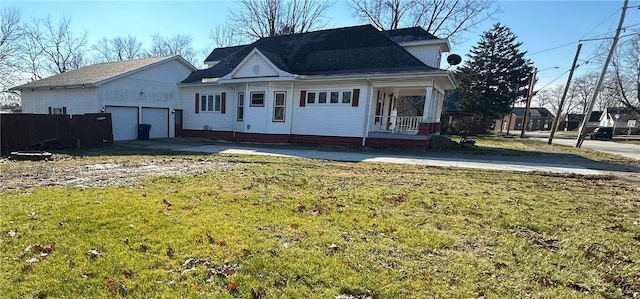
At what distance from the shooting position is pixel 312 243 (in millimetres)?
3596

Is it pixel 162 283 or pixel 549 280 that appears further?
pixel 549 280

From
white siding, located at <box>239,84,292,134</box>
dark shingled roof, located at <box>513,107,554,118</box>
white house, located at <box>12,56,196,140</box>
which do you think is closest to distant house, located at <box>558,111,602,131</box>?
dark shingled roof, located at <box>513,107,554,118</box>

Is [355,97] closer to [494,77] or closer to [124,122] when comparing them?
[124,122]

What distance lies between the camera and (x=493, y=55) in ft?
126

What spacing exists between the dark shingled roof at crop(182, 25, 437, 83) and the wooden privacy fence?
7.31m

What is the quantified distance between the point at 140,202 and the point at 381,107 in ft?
49.3

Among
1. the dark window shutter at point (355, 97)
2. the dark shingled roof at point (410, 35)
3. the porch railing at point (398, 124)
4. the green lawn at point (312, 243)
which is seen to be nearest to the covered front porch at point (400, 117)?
the porch railing at point (398, 124)

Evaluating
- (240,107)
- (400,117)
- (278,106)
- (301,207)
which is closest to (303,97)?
(278,106)

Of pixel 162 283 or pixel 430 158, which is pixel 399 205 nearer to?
pixel 162 283

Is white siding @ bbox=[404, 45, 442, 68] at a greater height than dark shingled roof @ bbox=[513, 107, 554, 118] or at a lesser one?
lesser

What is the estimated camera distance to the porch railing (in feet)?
52.3

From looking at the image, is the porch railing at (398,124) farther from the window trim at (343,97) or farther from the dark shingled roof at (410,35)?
the dark shingled roof at (410,35)

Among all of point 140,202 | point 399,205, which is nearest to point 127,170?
point 140,202

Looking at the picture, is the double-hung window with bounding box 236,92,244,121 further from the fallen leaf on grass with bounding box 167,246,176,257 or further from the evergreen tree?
the evergreen tree
